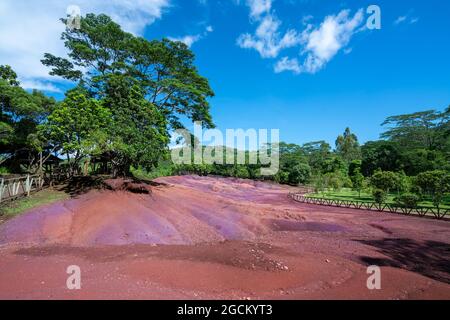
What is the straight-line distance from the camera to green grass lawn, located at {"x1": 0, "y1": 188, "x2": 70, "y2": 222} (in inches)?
475

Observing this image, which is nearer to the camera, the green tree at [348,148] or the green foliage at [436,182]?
the green foliage at [436,182]

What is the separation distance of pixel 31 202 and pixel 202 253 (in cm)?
1065

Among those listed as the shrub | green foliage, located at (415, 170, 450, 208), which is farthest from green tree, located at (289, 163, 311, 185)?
the shrub

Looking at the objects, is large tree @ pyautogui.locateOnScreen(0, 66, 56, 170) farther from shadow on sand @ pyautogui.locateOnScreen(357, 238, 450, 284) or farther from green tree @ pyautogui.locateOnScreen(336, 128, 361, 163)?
green tree @ pyautogui.locateOnScreen(336, 128, 361, 163)

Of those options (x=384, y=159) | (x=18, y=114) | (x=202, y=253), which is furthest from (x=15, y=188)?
(x=384, y=159)

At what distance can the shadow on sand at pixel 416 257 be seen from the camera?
9164 millimetres

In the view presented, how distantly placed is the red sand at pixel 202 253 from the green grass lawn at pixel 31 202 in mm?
916

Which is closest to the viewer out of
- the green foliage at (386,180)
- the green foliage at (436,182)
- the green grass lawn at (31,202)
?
the green grass lawn at (31,202)

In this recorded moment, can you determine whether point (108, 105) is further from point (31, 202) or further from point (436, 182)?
point (436, 182)

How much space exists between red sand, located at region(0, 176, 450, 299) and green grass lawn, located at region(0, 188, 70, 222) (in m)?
0.92


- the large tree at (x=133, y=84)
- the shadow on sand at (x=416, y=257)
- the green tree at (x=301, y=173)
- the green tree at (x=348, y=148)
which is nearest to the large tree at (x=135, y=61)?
the large tree at (x=133, y=84)

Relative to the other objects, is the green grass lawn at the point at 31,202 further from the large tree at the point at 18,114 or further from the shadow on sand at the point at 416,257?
the shadow on sand at the point at 416,257
